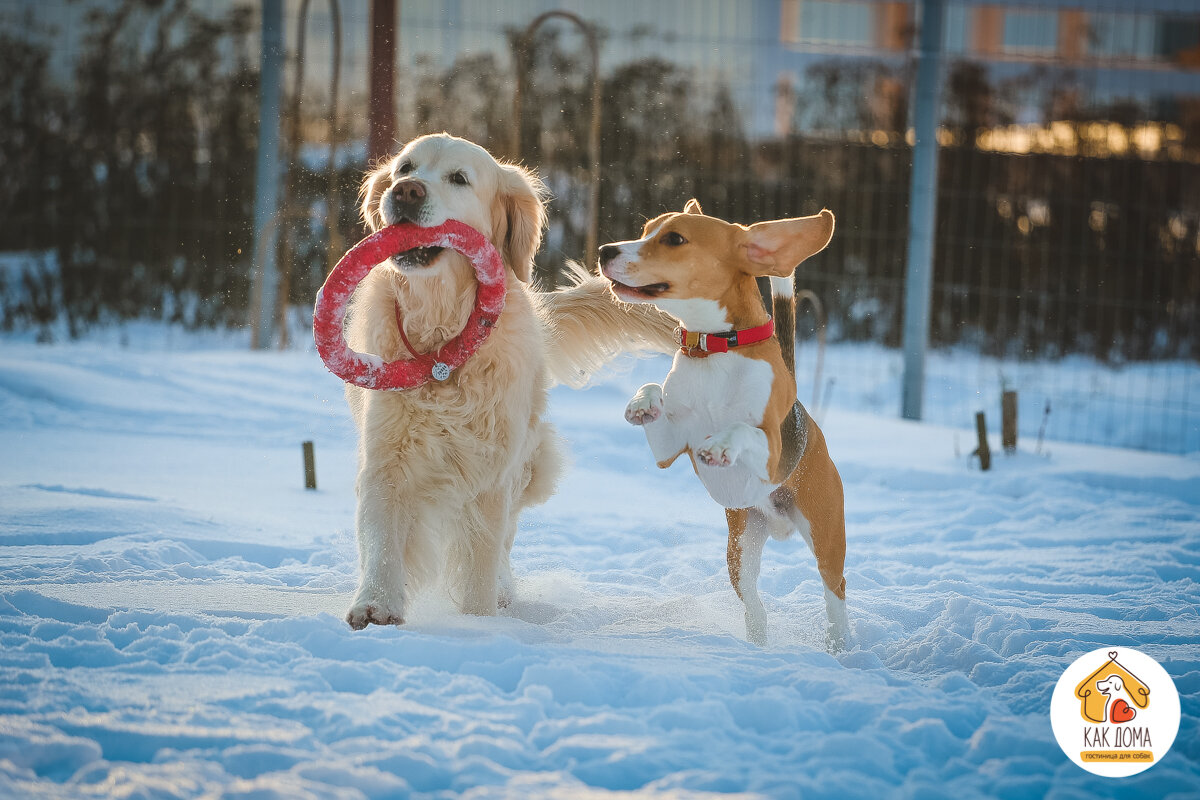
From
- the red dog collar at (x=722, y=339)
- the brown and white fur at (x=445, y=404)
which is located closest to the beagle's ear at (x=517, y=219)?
the brown and white fur at (x=445, y=404)

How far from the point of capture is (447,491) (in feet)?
11.6

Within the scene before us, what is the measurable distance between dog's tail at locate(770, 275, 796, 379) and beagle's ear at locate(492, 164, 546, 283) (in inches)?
40.5

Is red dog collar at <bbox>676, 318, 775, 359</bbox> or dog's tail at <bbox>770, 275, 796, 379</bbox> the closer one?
red dog collar at <bbox>676, 318, 775, 359</bbox>

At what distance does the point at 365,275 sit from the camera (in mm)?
3383

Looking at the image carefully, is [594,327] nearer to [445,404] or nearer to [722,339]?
[445,404]

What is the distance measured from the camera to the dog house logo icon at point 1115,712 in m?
2.48

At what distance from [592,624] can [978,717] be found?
143cm

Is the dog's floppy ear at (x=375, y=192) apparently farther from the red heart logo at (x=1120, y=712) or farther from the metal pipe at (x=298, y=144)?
the metal pipe at (x=298, y=144)

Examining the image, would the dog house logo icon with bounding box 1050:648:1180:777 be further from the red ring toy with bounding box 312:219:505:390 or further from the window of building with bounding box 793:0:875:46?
the window of building with bounding box 793:0:875:46

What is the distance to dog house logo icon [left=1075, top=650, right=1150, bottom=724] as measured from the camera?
2.69m

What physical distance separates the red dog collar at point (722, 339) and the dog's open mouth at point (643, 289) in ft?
0.59

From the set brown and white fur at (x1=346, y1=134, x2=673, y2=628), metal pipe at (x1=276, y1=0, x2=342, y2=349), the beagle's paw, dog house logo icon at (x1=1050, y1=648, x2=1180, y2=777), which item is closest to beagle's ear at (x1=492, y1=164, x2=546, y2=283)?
brown and white fur at (x1=346, y1=134, x2=673, y2=628)

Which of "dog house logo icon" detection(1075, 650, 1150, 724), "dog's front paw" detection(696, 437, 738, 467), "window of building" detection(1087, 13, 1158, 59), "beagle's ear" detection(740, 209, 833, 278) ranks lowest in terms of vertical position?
"dog house logo icon" detection(1075, 650, 1150, 724)

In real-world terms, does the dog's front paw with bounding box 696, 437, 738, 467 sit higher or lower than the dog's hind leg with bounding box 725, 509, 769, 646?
higher
